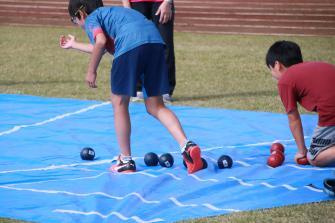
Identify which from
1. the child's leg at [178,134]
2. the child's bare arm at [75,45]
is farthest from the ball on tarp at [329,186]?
the child's bare arm at [75,45]

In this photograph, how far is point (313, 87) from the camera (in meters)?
5.67

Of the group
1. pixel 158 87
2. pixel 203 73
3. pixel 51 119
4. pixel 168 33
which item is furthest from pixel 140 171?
pixel 203 73

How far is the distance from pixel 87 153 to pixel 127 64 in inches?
37.6

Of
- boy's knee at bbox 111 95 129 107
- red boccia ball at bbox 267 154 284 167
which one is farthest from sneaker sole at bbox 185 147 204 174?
boy's knee at bbox 111 95 129 107

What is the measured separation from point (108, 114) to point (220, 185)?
3.16 meters

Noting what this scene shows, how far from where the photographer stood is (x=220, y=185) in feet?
18.8

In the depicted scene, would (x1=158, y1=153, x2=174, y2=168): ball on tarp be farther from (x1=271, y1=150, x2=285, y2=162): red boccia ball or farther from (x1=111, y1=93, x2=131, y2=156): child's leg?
(x1=271, y1=150, x2=285, y2=162): red boccia ball

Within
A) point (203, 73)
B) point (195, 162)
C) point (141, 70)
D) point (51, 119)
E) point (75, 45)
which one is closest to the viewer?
point (195, 162)

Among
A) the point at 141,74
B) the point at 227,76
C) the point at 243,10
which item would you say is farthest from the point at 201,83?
the point at 243,10

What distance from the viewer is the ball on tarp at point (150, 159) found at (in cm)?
638

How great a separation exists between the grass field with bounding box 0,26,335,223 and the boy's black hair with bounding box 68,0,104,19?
214 centimetres

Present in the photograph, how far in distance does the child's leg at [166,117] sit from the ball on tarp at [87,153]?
665 mm

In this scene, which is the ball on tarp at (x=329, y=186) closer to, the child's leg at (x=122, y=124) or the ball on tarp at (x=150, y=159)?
the ball on tarp at (x=150, y=159)

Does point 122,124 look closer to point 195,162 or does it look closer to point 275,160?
point 195,162
